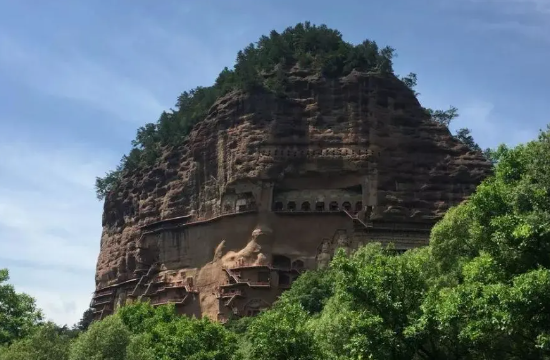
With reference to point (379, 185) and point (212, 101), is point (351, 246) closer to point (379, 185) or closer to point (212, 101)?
point (379, 185)

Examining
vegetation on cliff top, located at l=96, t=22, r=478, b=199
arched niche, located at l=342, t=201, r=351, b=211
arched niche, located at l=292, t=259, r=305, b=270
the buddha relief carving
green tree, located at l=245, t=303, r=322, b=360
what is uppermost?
vegetation on cliff top, located at l=96, t=22, r=478, b=199

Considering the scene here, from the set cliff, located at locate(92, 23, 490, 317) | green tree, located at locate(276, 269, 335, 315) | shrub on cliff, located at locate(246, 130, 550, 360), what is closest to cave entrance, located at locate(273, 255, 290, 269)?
cliff, located at locate(92, 23, 490, 317)

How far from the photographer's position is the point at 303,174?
2076 inches

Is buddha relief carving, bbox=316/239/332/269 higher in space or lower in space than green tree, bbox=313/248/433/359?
higher

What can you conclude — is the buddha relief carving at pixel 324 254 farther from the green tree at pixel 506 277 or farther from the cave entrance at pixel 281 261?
the green tree at pixel 506 277

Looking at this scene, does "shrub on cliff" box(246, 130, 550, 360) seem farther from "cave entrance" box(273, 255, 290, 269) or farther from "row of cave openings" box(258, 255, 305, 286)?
"cave entrance" box(273, 255, 290, 269)

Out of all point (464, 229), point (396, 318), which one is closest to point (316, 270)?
point (464, 229)

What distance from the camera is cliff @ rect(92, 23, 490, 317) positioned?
51.4 metres

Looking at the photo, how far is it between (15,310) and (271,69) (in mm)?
31449

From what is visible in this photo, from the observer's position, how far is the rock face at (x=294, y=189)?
50656 mm

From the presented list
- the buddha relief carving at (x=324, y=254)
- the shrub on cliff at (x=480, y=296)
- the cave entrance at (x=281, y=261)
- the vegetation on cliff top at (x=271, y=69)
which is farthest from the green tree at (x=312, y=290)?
the shrub on cliff at (x=480, y=296)

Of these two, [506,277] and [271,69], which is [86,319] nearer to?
[271,69]

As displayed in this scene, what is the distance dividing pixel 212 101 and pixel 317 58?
8999mm

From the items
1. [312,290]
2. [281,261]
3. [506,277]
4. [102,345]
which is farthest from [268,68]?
[506,277]
